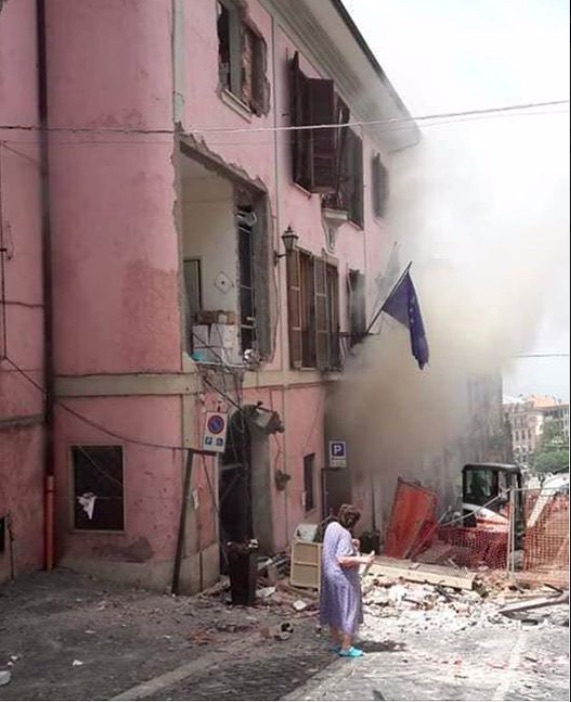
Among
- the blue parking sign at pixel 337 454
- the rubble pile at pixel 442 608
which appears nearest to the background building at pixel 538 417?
the rubble pile at pixel 442 608

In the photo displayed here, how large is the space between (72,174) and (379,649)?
669cm

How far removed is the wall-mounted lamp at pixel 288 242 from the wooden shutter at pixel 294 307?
0.19m

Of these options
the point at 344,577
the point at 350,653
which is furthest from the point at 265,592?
the point at 344,577

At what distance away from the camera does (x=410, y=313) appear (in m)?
17.4

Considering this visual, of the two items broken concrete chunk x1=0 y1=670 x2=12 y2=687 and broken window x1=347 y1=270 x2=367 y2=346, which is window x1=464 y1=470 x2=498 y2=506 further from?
broken concrete chunk x1=0 y1=670 x2=12 y2=687

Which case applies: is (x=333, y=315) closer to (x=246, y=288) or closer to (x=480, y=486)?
(x=246, y=288)

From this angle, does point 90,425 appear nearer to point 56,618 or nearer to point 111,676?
point 56,618

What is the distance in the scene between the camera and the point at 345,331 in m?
19.3

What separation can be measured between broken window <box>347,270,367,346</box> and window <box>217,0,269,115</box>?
260 inches

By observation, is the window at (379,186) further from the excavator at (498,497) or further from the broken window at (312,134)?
the excavator at (498,497)

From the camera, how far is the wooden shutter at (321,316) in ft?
55.5

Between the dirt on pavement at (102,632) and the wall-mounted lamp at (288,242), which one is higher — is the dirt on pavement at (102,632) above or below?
below

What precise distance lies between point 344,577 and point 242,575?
2.58m

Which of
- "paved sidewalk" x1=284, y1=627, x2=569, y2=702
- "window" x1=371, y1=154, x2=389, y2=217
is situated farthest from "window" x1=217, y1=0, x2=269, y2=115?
"paved sidewalk" x1=284, y1=627, x2=569, y2=702
